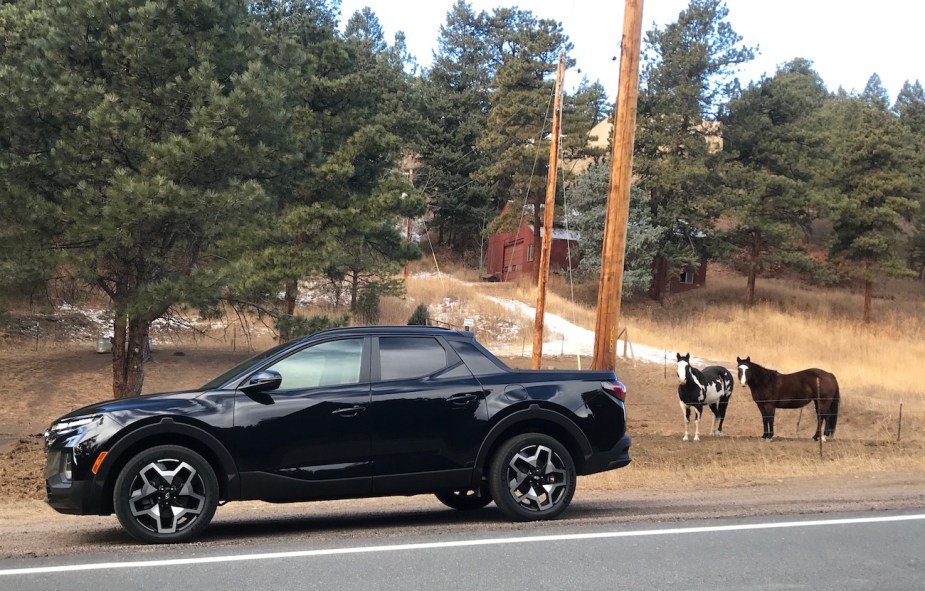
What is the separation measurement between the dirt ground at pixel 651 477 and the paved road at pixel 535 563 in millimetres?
727

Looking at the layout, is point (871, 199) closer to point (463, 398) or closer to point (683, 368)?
point (683, 368)

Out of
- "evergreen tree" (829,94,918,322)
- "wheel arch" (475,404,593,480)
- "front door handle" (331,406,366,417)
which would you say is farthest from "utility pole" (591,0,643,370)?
"evergreen tree" (829,94,918,322)

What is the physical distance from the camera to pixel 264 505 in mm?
10039

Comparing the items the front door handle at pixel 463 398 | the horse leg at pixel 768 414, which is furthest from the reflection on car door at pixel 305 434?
the horse leg at pixel 768 414

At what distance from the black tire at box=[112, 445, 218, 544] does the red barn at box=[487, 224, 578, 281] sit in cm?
4977

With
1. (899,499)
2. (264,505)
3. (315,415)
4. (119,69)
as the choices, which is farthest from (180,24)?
(899,499)

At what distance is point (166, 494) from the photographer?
6969mm

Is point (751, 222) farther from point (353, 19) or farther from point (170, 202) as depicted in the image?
point (353, 19)

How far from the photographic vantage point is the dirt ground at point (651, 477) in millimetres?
8281

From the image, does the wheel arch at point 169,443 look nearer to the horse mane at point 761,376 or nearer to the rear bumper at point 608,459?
the rear bumper at point 608,459

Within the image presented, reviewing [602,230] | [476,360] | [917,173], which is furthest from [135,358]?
[917,173]

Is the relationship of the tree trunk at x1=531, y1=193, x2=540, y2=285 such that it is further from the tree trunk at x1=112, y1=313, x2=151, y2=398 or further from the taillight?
the taillight

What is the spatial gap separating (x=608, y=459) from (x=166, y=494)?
13.5 ft

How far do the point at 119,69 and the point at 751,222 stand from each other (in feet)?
139
